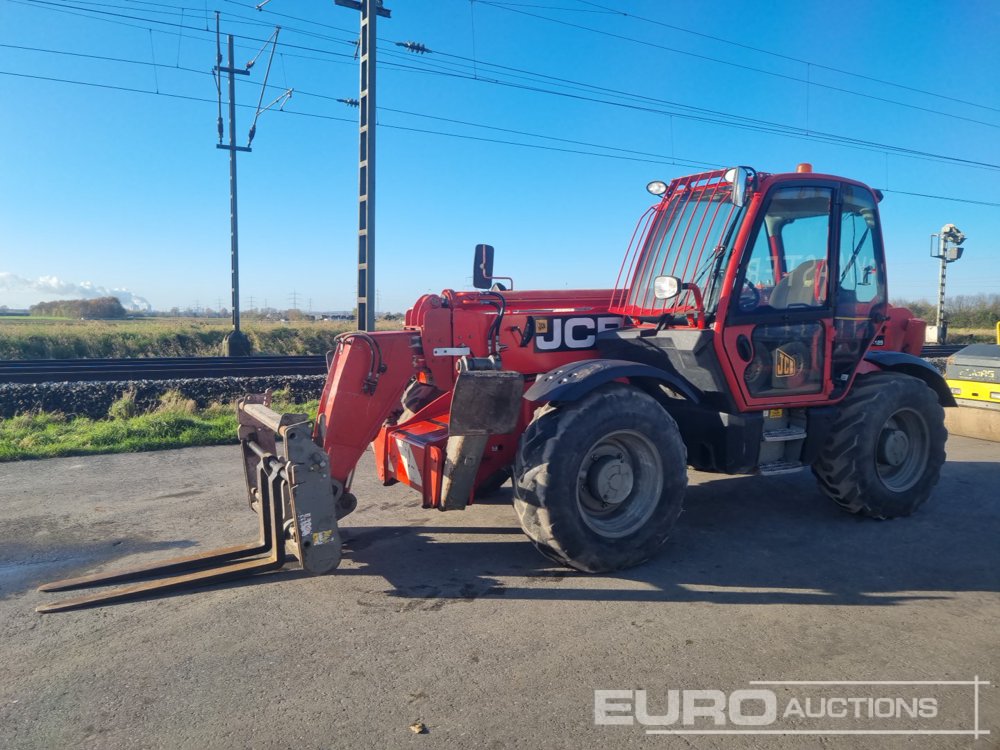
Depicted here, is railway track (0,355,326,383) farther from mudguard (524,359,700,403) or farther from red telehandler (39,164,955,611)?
Result: mudguard (524,359,700,403)

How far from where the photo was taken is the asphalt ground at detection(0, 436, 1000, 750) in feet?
9.39

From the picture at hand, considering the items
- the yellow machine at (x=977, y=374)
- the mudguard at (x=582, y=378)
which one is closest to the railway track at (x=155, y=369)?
the mudguard at (x=582, y=378)

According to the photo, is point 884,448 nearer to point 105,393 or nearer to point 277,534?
point 277,534

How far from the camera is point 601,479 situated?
14.9 ft

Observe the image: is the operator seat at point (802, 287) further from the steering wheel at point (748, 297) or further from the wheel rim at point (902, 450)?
the wheel rim at point (902, 450)

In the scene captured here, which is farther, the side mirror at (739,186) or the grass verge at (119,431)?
the grass verge at (119,431)

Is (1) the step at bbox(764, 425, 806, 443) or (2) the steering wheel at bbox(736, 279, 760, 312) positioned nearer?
(2) the steering wheel at bbox(736, 279, 760, 312)

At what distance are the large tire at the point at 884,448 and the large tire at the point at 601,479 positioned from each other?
1753 mm

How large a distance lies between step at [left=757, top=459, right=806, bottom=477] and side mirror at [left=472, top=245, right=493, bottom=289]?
2.55 metres

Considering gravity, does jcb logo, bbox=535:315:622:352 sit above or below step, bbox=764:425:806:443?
above

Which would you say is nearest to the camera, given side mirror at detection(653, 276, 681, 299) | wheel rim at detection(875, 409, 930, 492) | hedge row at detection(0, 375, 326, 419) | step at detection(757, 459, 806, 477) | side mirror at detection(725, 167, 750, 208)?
side mirror at detection(725, 167, 750, 208)

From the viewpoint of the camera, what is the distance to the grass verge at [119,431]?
815cm

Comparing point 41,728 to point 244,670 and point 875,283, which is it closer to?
point 244,670

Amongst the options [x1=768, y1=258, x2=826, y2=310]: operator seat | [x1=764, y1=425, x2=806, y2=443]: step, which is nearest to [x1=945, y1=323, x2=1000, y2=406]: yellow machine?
[x1=768, y1=258, x2=826, y2=310]: operator seat
